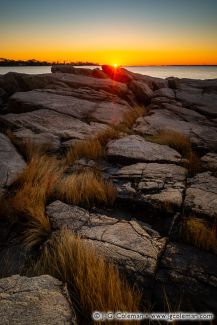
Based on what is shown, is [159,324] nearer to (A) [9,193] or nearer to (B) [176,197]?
(B) [176,197]

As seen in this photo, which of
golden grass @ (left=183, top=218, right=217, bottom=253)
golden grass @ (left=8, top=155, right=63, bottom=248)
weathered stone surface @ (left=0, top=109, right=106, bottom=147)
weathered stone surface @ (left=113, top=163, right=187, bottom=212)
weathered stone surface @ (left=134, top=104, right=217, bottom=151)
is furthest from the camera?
weathered stone surface @ (left=134, top=104, right=217, bottom=151)

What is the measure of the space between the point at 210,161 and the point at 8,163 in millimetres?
3980

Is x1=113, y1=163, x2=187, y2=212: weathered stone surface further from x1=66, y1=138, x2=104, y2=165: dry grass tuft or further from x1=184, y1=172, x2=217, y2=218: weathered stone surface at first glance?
x1=66, y1=138, x2=104, y2=165: dry grass tuft

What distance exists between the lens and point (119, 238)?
2918 mm

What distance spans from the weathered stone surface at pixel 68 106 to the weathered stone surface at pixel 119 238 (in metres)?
5.52

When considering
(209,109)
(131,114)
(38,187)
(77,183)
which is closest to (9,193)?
(38,187)

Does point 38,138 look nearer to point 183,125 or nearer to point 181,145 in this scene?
point 181,145

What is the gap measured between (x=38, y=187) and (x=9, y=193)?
0.42 m

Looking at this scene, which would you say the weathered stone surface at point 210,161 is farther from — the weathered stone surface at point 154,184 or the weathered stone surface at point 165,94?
the weathered stone surface at point 165,94

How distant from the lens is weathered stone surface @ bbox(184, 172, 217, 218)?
348 centimetres

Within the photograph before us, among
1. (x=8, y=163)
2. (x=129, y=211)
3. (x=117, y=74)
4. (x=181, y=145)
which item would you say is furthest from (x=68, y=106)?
(x=117, y=74)

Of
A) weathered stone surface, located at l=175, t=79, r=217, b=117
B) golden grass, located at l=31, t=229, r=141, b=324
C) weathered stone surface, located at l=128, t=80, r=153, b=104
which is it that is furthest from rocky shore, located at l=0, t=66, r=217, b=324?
weathered stone surface, located at l=128, t=80, r=153, b=104

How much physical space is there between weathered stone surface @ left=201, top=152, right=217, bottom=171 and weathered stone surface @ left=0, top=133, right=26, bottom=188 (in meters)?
3.49

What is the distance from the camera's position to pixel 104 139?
22.4 ft
